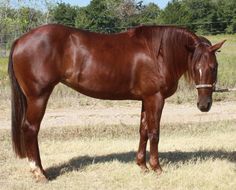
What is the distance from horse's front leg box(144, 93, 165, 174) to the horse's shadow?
1.70 feet

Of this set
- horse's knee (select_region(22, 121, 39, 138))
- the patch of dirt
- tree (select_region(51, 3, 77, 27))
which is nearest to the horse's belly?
horse's knee (select_region(22, 121, 39, 138))

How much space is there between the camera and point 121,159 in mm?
6965

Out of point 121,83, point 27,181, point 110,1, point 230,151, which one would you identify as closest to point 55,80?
point 121,83

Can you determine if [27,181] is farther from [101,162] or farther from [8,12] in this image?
[8,12]

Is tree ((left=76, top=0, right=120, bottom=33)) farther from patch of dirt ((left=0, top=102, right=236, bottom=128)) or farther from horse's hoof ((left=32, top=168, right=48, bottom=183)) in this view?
horse's hoof ((left=32, top=168, right=48, bottom=183))

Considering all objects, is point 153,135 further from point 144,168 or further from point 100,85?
point 100,85

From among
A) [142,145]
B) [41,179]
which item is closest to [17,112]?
[41,179]

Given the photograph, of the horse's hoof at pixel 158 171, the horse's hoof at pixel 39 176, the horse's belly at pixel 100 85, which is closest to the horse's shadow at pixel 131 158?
the horse's hoof at pixel 39 176

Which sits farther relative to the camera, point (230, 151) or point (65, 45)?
point (230, 151)

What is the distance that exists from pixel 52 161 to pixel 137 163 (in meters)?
1.31

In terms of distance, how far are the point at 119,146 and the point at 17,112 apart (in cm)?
230

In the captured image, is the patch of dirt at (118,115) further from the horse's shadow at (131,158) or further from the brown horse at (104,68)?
the brown horse at (104,68)

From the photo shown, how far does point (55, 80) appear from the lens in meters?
5.79

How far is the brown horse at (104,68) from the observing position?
5.74 meters
